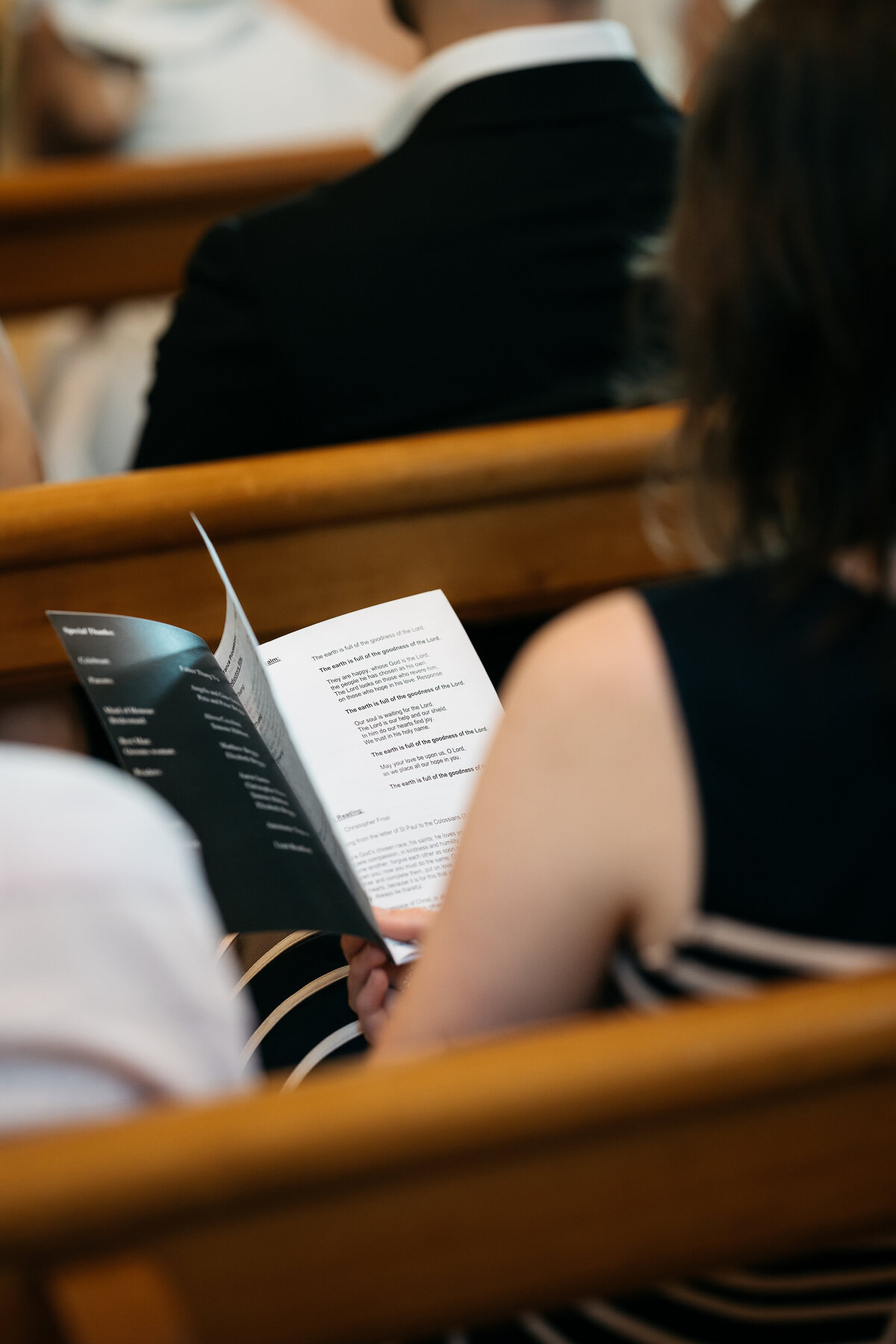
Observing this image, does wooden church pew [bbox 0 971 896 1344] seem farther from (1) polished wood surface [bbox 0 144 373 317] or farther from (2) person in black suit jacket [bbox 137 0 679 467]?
(1) polished wood surface [bbox 0 144 373 317]

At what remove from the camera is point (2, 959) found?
425mm

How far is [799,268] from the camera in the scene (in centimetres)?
56

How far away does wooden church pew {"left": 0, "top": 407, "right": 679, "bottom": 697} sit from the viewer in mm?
1054

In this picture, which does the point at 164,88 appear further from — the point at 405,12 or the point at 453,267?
the point at 453,267

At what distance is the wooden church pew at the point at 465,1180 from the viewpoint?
42 cm

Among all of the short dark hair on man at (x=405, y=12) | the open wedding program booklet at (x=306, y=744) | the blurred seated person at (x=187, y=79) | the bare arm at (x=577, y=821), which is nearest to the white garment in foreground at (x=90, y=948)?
the bare arm at (x=577, y=821)

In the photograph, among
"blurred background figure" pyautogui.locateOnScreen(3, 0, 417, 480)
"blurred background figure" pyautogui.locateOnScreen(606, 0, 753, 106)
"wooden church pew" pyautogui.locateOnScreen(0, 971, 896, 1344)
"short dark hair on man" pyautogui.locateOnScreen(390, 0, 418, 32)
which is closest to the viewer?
"wooden church pew" pyautogui.locateOnScreen(0, 971, 896, 1344)

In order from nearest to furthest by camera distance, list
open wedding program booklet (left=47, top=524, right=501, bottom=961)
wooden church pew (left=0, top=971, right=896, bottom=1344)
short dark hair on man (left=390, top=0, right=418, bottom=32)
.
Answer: wooden church pew (left=0, top=971, right=896, bottom=1344), open wedding program booklet (left=47, top=524, right=501, bottom=961), short dark hair on man (left=390, top=0, right=418, bottom=32)

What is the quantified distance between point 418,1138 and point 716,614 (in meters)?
0.26

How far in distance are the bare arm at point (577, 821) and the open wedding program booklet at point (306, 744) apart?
18 cm

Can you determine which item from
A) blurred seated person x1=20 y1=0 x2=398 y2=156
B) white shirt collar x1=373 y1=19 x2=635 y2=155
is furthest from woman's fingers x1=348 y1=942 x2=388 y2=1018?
blurred seated person x1=20 y1=0 x2=398 y2=156

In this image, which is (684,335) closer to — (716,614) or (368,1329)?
(716,614)

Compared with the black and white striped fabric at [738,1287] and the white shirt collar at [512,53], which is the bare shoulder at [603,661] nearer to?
the black and white striped fabric at [738,1287]

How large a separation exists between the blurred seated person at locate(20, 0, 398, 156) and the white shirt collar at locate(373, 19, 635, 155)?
168 centimetres
